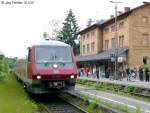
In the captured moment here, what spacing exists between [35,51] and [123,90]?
11.2 m

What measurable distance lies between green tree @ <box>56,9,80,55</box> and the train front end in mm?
76016

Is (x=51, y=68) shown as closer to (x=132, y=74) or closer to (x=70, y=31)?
(x=132, y=74)

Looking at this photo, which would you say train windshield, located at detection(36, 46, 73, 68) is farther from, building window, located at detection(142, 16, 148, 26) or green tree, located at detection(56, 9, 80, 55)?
green tree, located at detection(56, 9, 80, 55)

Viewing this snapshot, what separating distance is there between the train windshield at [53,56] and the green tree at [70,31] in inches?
2988

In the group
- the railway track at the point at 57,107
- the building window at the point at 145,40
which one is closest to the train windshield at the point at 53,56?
the railway track at the point at 57,107

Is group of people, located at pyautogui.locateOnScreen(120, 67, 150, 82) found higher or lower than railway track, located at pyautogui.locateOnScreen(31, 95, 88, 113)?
higher

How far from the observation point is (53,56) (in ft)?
67.4

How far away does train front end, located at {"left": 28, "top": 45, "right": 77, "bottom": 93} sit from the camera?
63.8 ft

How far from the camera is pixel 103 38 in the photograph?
74.1 m

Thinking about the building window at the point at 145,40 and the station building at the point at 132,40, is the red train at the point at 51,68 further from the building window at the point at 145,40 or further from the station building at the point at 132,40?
the building window at the point at 145,40

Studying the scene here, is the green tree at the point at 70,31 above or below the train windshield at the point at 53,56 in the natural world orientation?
above

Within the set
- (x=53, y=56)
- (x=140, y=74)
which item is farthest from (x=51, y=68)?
(x=140, y=74)

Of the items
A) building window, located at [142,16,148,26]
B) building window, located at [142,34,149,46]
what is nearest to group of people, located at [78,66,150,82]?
building window, located at [142,34,149,46]

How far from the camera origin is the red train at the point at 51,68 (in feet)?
63.8
